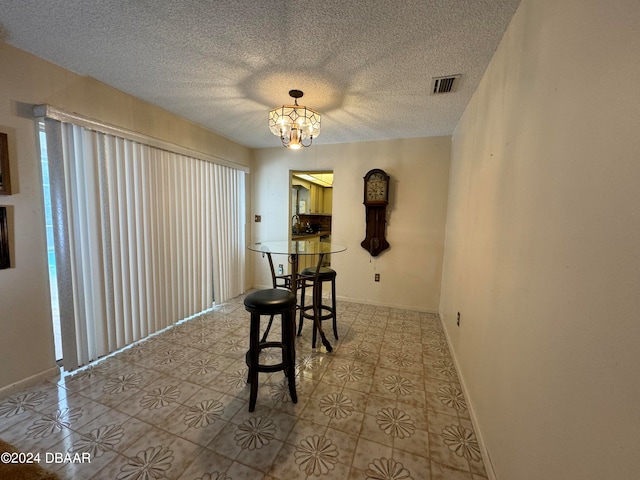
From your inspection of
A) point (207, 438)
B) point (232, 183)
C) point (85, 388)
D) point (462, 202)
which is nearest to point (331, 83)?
point (462, 202)

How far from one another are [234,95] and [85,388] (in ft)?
8.55

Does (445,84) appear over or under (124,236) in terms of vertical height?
over

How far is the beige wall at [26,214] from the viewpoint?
171cm

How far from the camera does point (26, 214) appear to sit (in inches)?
70.4

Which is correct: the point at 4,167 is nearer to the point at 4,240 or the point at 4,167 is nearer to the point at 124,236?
the point at 4,240

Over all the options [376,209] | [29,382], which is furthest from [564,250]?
[29,382]

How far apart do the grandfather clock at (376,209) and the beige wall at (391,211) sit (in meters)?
0.10

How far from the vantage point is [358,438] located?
1.51 meters

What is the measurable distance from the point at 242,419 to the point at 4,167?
2263mm

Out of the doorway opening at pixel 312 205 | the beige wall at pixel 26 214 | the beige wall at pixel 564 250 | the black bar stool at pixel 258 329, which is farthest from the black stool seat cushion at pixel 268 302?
the doorway opening at pixel 312 205

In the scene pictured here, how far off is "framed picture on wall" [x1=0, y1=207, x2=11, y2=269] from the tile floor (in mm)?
930

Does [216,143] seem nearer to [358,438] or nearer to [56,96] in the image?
[56,96]

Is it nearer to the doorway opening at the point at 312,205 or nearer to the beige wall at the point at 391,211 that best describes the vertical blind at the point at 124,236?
the beige wall at the point at 391,211

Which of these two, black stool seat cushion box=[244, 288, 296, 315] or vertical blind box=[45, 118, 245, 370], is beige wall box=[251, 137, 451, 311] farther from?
black stool seat cushion box=[244, 288, 296, 315]
